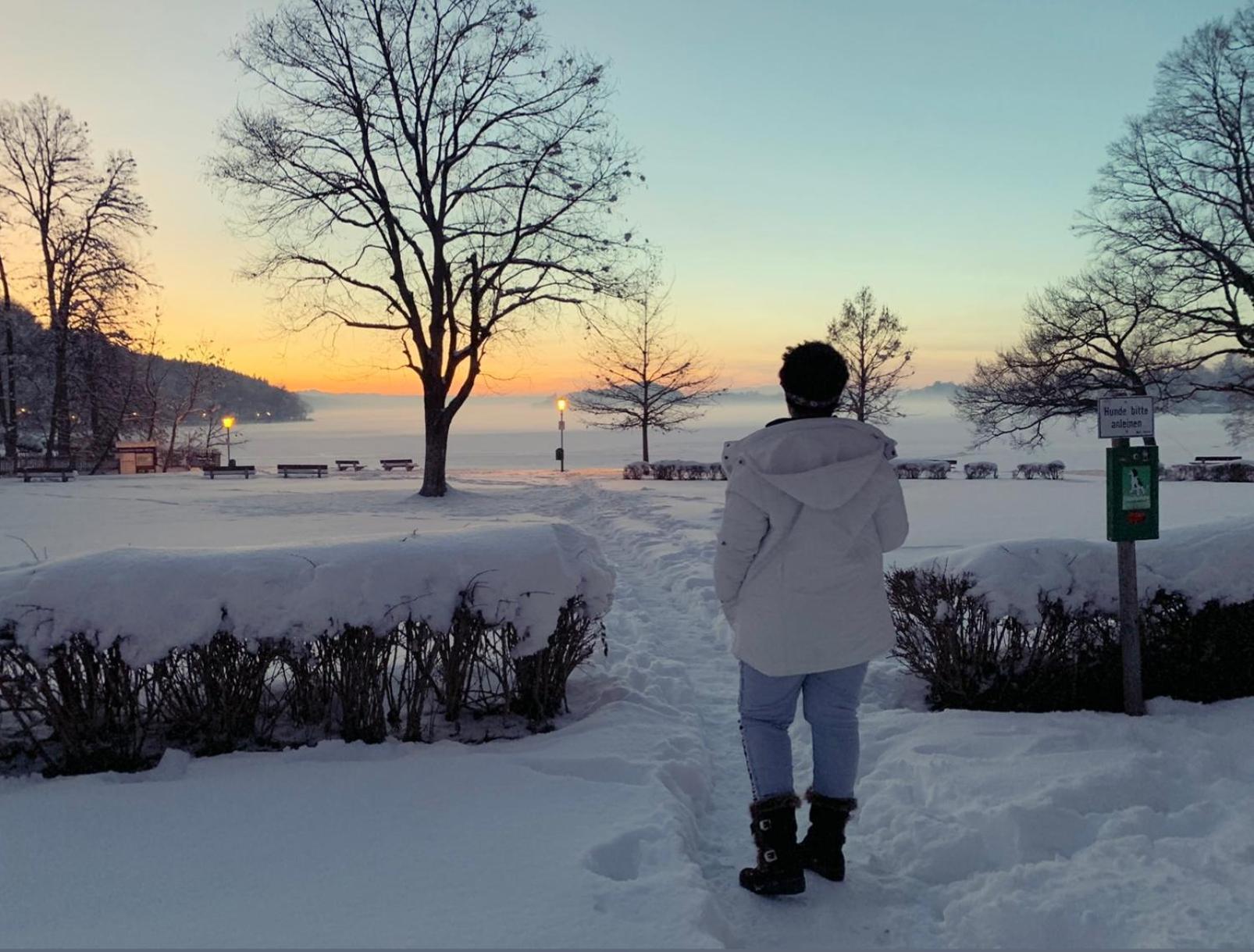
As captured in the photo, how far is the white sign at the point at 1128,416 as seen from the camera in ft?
14.4

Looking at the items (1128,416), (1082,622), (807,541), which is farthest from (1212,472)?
(807,541)

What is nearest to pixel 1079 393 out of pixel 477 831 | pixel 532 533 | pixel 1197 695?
pixel 1197 695

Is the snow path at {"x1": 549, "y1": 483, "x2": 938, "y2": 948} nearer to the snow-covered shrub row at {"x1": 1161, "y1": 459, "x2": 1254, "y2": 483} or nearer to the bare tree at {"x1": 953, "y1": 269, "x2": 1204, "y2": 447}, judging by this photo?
the bare tree at {"x1": 953, "y1": 269, "x2": 1204, "y2": 447}

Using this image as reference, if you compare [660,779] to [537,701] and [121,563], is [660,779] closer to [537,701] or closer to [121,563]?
[537,701]

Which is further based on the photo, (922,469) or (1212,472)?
(922,469)

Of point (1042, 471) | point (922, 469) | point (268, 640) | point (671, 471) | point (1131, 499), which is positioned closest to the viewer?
point (268, 640)

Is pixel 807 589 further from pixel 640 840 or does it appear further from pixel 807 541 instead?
pixel 640 840

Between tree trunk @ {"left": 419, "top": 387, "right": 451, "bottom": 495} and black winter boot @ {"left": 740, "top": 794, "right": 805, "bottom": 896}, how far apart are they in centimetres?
2049

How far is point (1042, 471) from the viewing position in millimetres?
34594

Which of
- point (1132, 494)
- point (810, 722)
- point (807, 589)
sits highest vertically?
point (1132, 494)

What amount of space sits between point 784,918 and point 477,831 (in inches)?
48.1

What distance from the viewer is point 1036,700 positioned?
4738 mm

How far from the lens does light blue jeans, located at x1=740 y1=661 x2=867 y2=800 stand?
9.86ft

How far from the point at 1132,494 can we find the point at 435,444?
20.3 m
